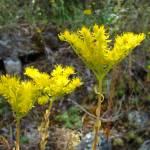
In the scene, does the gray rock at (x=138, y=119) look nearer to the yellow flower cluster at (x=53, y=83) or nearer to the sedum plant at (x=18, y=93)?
the yellow flower cluster at (x=53, y=83)

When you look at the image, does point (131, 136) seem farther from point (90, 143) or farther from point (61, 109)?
point (61, 109)

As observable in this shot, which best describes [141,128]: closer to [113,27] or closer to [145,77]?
[145,77]

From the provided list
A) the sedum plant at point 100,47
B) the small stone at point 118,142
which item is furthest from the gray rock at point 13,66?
the sedum plant at point 100,47

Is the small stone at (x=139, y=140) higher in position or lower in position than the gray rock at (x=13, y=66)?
lower

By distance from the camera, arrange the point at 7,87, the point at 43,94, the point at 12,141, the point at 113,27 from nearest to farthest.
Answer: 1. the point at 7,87
2. the point at 43,94
3. the point at 12,141
4. the point at 113,27

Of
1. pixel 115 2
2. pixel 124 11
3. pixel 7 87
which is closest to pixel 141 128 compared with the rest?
pixel 124 11

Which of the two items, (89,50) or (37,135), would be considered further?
(37,135)

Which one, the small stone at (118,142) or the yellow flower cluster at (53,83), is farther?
the small stone at (118,142)
